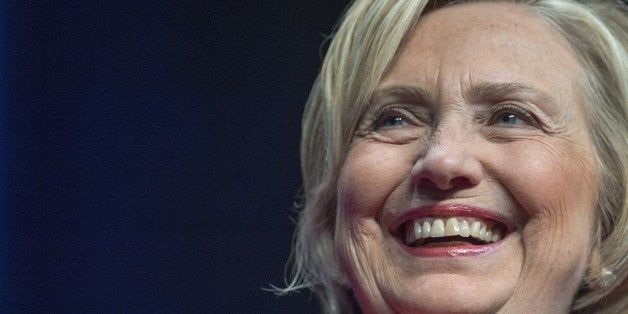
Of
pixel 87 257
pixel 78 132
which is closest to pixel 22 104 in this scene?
pixel 78 132

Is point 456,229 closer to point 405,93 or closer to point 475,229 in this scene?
point 475,229

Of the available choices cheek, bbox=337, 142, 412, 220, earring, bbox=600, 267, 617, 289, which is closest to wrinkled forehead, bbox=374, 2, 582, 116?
cheek, bbox=337, 142, 412, 220

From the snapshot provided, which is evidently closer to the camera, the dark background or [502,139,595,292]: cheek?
[502,139,595,292]: cheek

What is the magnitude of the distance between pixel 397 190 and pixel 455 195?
10 centimetres

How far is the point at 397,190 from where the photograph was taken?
5.58ft

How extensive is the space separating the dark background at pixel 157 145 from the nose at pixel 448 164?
81 cm

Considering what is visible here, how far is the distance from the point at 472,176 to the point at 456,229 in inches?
3.5

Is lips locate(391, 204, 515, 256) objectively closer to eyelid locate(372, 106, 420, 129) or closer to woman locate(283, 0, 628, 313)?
woman locate(283, 0, 628, 313)

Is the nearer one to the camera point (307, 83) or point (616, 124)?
point (616, 124)

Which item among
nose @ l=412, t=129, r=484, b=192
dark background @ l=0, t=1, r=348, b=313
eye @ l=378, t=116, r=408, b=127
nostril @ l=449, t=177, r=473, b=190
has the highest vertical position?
dark background @ l=0, t=1, r=348, b=313

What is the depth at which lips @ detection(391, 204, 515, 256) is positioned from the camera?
1636 mm

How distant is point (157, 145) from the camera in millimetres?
2441

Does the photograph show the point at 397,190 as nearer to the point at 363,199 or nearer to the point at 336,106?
the point at 363,199

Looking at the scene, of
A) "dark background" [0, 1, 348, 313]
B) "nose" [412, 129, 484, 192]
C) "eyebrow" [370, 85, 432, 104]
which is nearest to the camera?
"nose" [412, 129, 484, 192]
